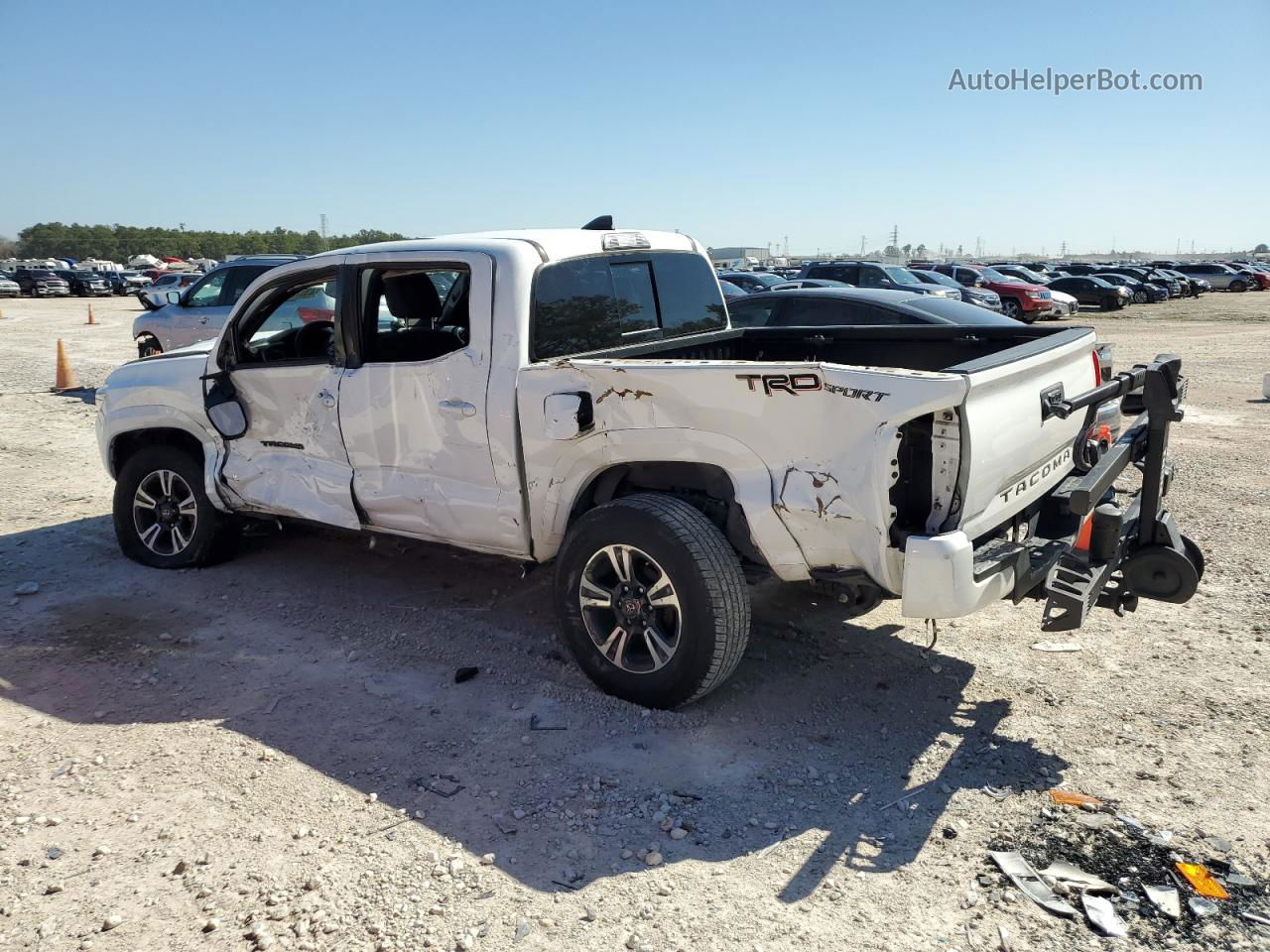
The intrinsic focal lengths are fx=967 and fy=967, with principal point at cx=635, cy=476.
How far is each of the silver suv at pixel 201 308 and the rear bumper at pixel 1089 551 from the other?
11.8 metres

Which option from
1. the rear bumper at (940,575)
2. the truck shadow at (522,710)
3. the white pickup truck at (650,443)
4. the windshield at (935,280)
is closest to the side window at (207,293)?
the white pickup truck at (650,443)

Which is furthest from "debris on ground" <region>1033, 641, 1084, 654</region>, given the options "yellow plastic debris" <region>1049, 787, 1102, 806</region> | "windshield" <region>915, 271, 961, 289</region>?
"windshield" <region>915, 271, 961, 289</region>

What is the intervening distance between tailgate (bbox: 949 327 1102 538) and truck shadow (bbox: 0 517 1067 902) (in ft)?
3.31

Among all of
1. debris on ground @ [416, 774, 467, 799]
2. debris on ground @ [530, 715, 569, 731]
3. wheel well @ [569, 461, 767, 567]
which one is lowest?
debris on ground @ [416, 774, 467, 799]

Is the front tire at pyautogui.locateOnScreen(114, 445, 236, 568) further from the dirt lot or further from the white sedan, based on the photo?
the white sedan

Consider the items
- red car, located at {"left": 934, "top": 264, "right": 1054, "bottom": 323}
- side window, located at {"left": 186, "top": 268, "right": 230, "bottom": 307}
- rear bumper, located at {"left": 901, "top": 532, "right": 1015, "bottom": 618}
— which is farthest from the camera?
red car, located at {"left": 934, "top": 264, "right": 1054, "bottom": 323}

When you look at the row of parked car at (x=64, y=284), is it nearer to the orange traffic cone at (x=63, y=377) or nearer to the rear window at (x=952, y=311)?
the orange traffic cone at (x=63, y=377)

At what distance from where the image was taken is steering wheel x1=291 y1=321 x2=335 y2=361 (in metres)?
5.67

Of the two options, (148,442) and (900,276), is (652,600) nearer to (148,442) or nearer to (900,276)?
(148,442)

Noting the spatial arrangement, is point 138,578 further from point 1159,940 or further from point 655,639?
point 1159,940

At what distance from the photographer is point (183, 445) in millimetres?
6062

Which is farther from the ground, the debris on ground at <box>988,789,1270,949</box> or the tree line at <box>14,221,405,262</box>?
the tree line at <box>14,221,405,262</box>

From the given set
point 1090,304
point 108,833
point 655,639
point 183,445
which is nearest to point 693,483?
point 655,639

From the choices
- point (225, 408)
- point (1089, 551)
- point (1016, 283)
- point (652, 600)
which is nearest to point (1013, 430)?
point (1089, 551)
